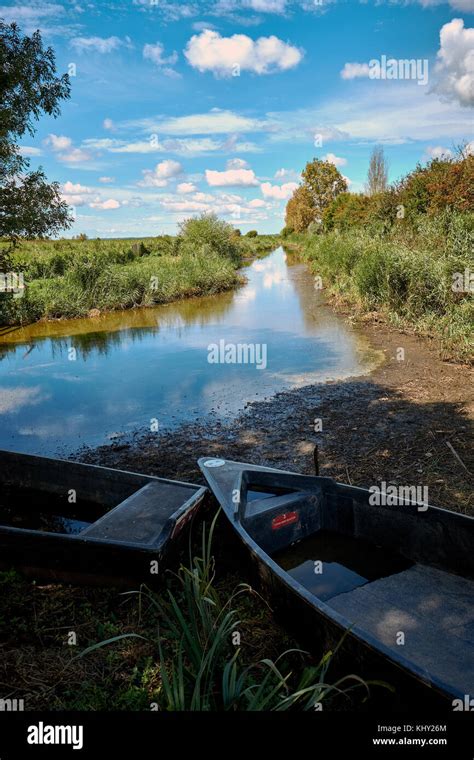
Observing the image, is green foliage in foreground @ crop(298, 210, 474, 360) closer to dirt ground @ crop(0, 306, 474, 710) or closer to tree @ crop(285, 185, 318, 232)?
dirt ground @ crop(0, 306, 474, 710)

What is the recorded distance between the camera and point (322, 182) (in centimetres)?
5831

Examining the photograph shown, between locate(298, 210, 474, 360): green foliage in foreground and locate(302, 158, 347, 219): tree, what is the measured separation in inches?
1766

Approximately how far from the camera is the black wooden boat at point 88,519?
355cm

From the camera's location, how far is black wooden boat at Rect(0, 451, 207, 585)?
3551 mm

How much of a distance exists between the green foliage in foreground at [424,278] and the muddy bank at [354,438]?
1403mm

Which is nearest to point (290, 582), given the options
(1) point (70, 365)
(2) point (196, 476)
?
(2) point (196, 476)

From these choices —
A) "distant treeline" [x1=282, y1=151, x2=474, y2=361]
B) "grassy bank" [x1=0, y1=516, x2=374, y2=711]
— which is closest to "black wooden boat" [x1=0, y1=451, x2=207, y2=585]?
"grassy bank" [x1=0, y1=516, x2=374, y2=711]

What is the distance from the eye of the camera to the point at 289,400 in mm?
8172

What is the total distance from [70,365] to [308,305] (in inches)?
380

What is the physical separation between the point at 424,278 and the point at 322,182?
168ft

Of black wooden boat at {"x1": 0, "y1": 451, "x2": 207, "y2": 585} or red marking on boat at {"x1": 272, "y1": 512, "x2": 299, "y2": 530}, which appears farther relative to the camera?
red marking on boat at {"x1": 272, "y1": 512, "x2": 299, "y2": 530}

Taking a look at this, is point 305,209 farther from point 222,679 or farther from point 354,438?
point 222,679

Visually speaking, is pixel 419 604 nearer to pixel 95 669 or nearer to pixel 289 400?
pixel 95 669

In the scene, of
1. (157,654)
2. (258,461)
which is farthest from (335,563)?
(258,461)
